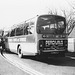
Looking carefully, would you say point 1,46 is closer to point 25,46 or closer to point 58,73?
point 25,46

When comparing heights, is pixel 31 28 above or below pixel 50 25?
below

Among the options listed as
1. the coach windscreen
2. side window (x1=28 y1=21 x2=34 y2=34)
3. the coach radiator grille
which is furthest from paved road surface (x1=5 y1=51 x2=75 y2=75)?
side window (x1=28 y1=21 x2=34 y2=34)

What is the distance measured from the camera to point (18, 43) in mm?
16781

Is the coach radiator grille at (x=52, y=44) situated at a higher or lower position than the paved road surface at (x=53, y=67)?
higher

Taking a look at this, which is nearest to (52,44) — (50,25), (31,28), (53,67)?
(50,25)

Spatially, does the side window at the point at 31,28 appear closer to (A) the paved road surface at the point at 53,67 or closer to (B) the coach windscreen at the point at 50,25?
(B) the coach windscreen at the point at 50,25

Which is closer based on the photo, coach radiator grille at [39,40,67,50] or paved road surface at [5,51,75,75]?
paved road surface at [5,51,75,75]

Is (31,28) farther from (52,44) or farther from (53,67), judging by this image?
(53,67)

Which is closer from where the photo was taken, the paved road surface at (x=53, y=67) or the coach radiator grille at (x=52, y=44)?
the paved road surface at (x=53, y=67)

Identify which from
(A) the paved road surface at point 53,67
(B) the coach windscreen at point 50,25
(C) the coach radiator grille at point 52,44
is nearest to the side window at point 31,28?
(B) the coach windscreen at point 50,25

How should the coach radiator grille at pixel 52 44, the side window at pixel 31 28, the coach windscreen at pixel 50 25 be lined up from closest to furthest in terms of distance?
the coach radiator grille at pixel 52 44 → the coach windscreen at pixel 50 25 → the side window at pixel 31 28

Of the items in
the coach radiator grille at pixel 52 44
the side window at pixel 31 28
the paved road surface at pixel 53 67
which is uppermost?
the side window at pixel 31 28

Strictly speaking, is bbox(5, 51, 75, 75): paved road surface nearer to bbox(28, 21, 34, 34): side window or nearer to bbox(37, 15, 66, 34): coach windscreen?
bbox(37, 15, 66, 34): coach windscreen

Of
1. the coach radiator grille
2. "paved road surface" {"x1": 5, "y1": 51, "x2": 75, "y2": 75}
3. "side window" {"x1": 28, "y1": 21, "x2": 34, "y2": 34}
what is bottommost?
"paved road surface" {"x1": 5, "y1": 51, "x2": 75, "y2": 75}
